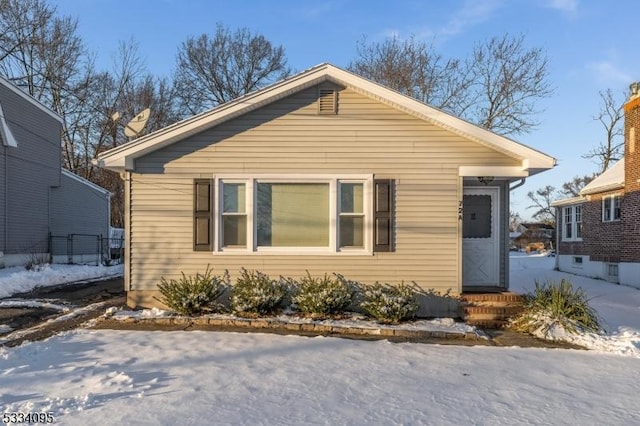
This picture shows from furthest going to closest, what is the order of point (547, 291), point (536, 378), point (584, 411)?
point (547, 291), point (536, 378), point (584, 411)

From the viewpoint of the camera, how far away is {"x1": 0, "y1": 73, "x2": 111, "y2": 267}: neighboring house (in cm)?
1617

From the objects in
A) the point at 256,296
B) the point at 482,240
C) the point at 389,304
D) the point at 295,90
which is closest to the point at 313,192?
the point at 295,90

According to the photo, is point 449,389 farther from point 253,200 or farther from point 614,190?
point 614,190

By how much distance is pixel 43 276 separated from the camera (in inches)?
544

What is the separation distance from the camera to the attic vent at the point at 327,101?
8711 millimetres

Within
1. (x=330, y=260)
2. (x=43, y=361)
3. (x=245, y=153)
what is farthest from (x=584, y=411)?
(x=245, y=153)

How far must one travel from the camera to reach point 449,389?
482cm

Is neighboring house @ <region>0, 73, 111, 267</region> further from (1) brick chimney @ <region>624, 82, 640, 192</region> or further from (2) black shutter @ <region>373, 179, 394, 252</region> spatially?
(1) brick chimney @ <region>624, 82, 640, 192</region>

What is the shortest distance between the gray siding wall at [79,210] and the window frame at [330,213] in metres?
14.3

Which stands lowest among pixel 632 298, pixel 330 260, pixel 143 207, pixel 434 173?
pixel 632 298

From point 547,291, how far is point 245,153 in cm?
608

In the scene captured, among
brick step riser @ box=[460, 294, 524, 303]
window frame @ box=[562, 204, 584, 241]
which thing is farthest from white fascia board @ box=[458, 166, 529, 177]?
window frame @ box=[562, 204, 584, 241]

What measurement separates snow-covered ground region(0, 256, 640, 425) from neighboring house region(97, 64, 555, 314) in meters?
2.00

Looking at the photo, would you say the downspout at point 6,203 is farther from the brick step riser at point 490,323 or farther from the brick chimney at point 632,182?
the brick chimney at point 632,182
